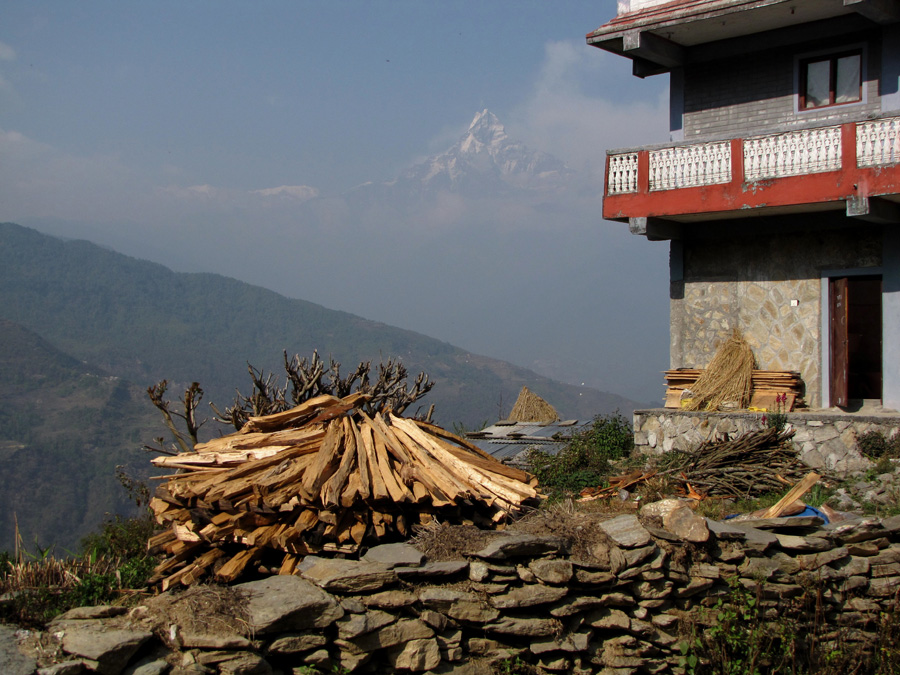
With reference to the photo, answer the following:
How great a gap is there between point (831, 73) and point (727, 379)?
6.10 metres

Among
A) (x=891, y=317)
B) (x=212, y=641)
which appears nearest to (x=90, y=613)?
(x=212, y=641)

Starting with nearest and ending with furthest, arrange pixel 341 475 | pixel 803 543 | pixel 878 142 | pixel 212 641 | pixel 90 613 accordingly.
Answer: pixel 212 641
pixel 90 613
pixel 341 475
pixel 803 543
pixel 878 142

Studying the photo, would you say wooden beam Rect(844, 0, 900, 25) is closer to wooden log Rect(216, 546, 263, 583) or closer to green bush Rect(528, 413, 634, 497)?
green bush Rect(528, 413, 634, 497)

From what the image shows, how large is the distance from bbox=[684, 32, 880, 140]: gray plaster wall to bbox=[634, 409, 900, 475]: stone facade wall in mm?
5289

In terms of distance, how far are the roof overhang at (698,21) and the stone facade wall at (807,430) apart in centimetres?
701

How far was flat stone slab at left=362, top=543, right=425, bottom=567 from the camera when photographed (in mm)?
6918

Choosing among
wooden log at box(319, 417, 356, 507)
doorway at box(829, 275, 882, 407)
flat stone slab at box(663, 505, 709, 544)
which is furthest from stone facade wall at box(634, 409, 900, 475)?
wooden log at box(319, 417, 356, 507)

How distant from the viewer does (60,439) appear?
10775 centimetres

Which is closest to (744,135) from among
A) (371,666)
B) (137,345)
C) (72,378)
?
(371,666)

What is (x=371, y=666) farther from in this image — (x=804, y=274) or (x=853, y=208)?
(x=804, y=274)

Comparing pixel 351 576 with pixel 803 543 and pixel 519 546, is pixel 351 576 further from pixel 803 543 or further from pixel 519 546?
pixel 803 543

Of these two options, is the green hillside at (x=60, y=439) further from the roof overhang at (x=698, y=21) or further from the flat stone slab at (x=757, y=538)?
the flat stone slab at (x=757, y=538)

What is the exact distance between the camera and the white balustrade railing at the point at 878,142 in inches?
524

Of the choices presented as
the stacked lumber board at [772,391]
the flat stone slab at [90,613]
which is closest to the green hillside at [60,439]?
the stacked lumber board at [772,391]
